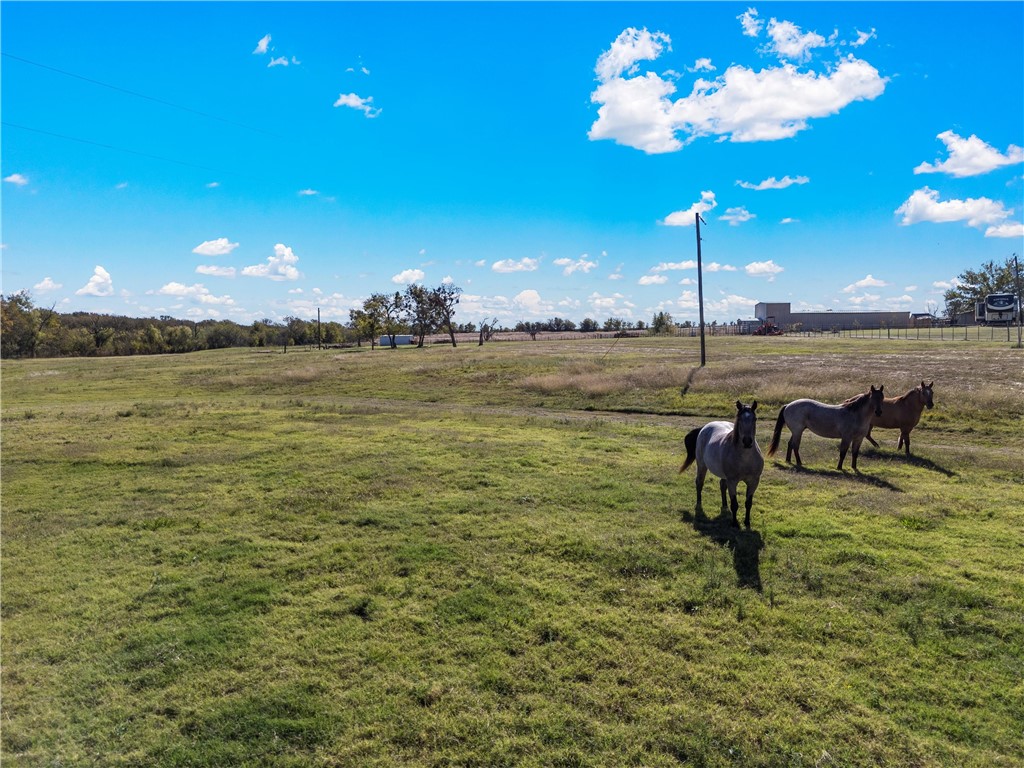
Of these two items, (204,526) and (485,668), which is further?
(204,526)

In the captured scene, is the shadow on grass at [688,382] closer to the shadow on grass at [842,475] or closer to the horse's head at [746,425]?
the shadow on grass at [842,475]

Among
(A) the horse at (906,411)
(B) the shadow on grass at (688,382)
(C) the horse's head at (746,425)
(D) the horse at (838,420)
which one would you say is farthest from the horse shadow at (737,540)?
(B) the shadow on grass at (688,382)

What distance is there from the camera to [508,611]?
8.19m

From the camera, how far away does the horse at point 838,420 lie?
15.5m

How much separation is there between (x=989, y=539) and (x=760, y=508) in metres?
3.77

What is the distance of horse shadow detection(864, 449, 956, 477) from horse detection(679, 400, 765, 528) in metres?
7.47

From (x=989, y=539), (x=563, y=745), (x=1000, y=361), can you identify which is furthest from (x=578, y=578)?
(x=1000, y=361)

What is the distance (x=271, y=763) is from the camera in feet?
18.7

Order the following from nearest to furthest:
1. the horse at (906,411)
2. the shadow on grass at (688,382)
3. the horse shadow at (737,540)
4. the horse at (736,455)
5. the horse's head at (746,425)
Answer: the horse shadow at (737,540)
the horse's head at (746,425)
the horse at (736,455)
the horse at (906,411)
the shadow on grass at (688,382)

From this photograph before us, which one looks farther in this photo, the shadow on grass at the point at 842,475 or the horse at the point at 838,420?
the horse at the point at 838,420

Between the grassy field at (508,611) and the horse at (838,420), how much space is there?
70cm

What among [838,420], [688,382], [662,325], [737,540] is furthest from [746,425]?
[662,325]

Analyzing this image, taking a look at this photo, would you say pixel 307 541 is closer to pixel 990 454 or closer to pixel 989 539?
pixel 989 539

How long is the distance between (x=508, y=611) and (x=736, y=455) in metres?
5.52
